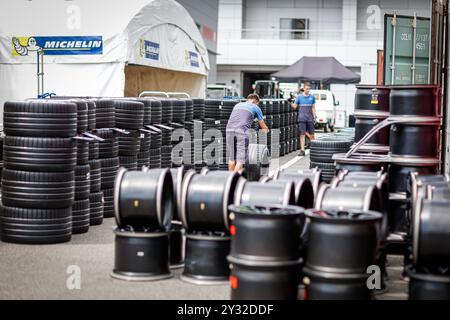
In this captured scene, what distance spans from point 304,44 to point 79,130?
49.3 meters

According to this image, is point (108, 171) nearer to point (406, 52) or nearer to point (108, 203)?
point (108, 203)

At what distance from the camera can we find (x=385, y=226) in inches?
387

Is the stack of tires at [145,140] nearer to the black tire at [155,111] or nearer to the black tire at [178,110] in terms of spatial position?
the black tire at [155,111]

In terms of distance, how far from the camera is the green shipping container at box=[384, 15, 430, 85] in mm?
17500

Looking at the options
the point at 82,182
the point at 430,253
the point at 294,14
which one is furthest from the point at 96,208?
the point at 294,14

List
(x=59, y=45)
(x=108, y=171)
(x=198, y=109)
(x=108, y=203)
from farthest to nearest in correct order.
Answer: (x=59, y=45) → (x=198, y=109) → (x=108, y=203) → (x=108, y=171)

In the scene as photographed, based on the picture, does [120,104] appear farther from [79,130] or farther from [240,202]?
[240,202]

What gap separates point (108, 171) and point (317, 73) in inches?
1292

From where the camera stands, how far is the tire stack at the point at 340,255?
772 centimetres

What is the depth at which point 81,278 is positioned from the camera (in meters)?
9.78

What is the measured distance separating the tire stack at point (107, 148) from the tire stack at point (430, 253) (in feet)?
23.4

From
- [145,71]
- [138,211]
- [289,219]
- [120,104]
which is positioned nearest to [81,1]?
[145,71]

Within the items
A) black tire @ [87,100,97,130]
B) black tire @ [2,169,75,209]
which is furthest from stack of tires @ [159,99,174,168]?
black tire @ [2,169,75,209]

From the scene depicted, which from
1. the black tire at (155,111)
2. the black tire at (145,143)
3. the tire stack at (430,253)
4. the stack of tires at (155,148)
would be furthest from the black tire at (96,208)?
the tire stack at (430,253)
